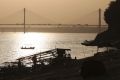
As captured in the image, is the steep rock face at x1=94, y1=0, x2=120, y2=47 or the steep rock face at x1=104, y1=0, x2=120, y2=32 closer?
the steep rock face at x1=94, y1=0, x2=120, y2=47

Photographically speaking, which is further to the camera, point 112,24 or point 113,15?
point 113,15

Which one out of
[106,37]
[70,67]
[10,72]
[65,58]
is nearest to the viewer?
[70,67]

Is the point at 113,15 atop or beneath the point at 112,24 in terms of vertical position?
atop

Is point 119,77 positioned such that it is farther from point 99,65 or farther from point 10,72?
point 10,72

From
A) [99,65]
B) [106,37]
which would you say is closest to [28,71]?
[99,65]

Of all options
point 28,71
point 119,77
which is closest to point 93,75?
point 119,77

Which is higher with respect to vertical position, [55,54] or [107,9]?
[107,9]

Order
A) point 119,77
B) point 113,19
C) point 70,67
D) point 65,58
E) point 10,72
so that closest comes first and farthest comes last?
point 119,77 → point 70,67 → point 10,72 → point 65,58 → point 113,19

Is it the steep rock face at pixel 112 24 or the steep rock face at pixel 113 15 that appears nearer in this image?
the steep rock face at pixel 112 24

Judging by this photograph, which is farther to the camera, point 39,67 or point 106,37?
point 106,37
